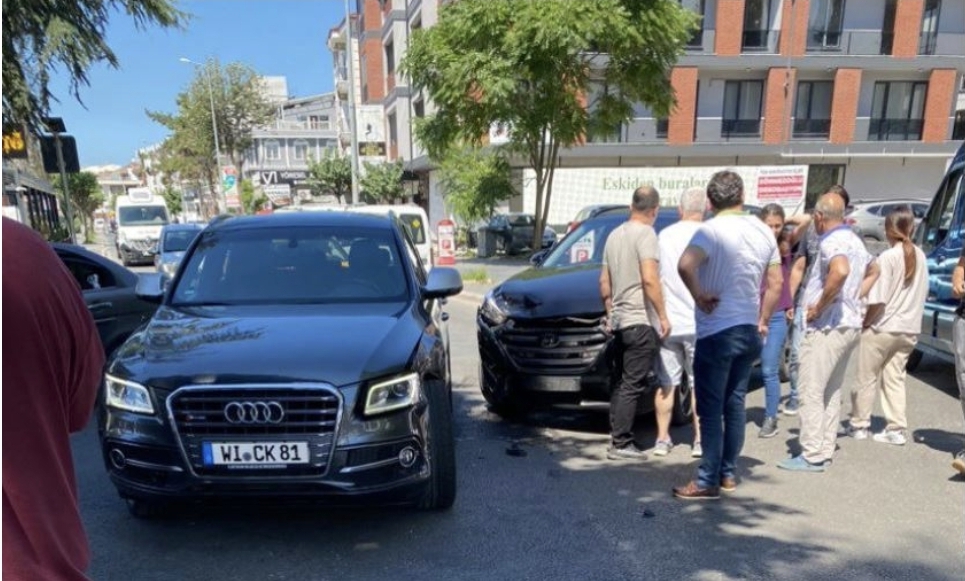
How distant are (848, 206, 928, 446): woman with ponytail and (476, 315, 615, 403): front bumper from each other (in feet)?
6.70

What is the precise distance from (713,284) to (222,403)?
2731mm

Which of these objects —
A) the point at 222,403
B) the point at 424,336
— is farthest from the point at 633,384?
the point at 222,403

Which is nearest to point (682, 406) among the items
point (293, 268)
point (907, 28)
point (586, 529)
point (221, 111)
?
point (586, 529)

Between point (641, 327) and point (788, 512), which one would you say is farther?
point (641, 327)

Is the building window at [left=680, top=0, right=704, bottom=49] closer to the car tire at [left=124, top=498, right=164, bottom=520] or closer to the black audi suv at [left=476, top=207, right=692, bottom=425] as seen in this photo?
the black audi suv at [left=476, top=207, right=692, bottom=425]

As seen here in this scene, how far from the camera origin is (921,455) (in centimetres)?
466

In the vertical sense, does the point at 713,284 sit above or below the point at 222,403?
above

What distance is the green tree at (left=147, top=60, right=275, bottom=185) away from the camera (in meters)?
41.1

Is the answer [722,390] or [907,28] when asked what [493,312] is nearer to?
[722,390]

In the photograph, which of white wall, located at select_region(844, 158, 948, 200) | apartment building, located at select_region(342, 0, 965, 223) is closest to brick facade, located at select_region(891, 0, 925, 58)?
apartment building, located at select_region(342, 0, 965, 223)

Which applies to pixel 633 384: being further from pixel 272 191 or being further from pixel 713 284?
pixel 272 191

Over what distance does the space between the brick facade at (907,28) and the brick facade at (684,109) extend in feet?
29.8

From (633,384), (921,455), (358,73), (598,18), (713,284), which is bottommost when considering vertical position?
(921,455)

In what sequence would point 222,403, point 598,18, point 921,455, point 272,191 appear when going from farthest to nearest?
point 272,191 → point 598,18 → point 921,455 → point 222,403
